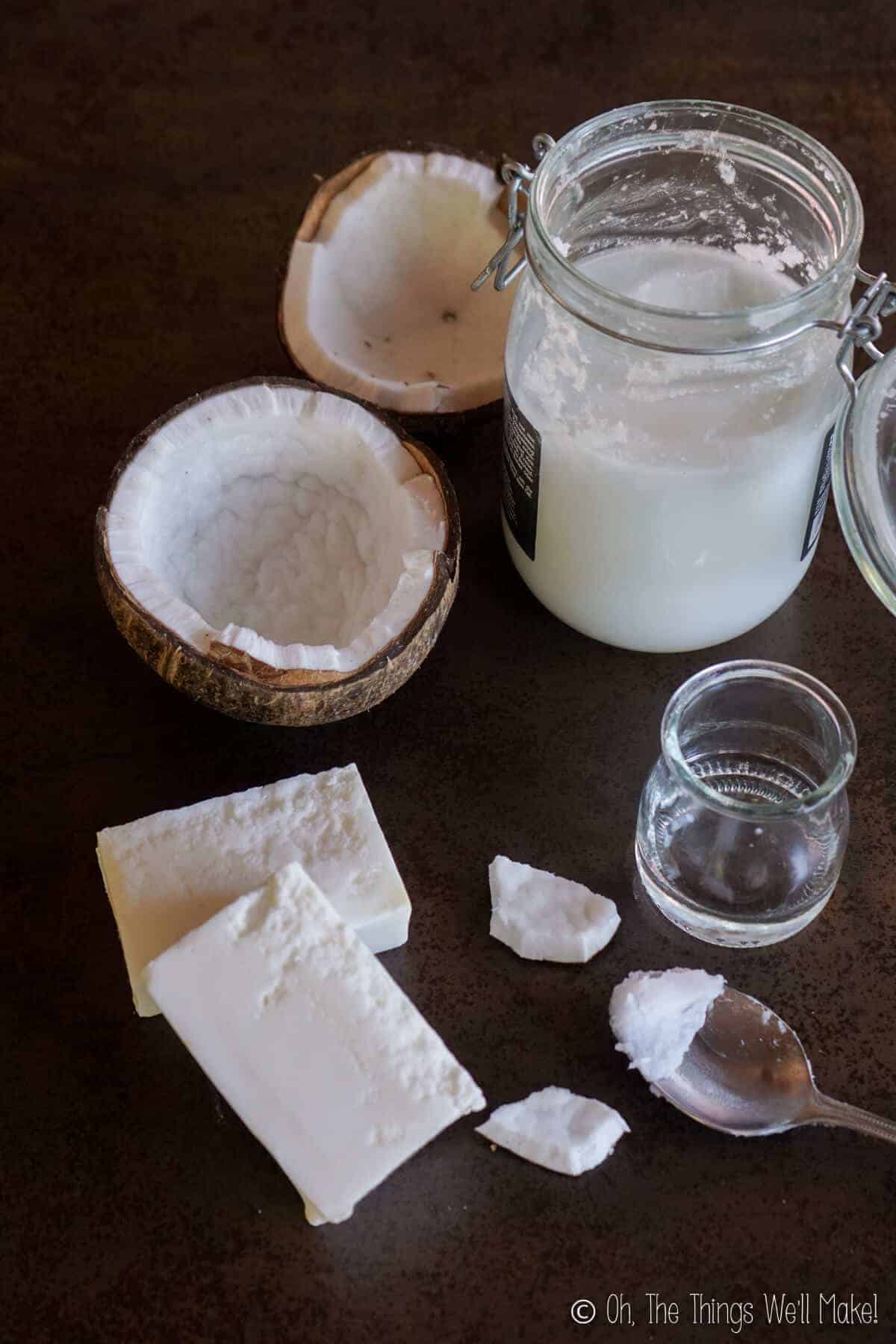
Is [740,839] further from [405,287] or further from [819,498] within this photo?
[405,287]

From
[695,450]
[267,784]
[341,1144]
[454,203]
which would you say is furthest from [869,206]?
[341,1144]

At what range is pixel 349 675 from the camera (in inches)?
40.3

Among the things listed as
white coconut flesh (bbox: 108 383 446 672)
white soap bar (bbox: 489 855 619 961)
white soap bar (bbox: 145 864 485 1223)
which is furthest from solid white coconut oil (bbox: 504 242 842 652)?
white soap bar (bbox: 145 864 485 1223)

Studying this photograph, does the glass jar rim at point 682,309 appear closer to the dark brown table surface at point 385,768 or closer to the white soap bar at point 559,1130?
the dark brown table surface at point 385,768

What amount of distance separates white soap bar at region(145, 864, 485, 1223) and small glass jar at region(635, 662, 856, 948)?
21 centimetres

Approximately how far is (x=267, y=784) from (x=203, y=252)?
0.59m

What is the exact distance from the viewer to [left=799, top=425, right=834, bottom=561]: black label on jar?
41.5 inches

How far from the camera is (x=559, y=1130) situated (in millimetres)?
957

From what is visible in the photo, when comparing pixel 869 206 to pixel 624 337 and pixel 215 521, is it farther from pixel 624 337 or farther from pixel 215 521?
pixel 215 521

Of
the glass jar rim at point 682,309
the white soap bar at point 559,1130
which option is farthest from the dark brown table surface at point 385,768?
the glass jar rim at point 682,309

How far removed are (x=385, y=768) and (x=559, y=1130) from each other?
11.6 inches

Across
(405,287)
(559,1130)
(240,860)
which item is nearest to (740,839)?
(559,1130)

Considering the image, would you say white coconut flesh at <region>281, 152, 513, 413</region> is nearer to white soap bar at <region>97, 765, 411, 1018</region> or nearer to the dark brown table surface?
the dark brown table surface

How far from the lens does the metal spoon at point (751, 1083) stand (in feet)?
3.14
